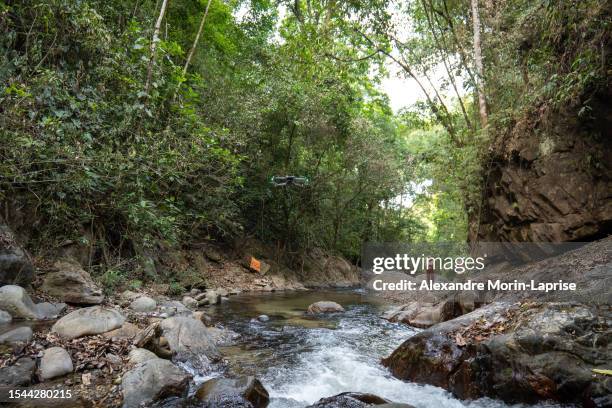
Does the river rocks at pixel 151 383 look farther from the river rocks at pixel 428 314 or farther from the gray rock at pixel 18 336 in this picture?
the river rocks at pixel 428 314

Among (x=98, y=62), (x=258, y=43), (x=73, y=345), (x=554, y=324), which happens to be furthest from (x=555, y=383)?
(x=258, y=43)

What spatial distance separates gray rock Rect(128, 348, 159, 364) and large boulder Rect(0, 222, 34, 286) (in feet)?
8.52

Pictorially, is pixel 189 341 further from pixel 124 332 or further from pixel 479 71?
pixel 479 71

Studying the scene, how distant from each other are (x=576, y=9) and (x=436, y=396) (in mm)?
5633

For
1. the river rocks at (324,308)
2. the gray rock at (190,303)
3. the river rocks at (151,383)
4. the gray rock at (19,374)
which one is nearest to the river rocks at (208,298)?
the gray rock at (190,303)

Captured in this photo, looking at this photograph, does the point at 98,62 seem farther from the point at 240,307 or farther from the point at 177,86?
the point at 240,307


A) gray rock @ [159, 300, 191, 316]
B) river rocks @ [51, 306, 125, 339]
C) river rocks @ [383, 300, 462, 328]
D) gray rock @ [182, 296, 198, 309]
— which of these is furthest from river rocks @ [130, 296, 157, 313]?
river rocks @ [383, 300, 462, 328]

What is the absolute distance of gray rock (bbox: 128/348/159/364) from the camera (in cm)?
429

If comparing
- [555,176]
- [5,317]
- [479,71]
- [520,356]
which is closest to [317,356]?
[520,356]

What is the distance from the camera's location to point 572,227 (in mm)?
7121

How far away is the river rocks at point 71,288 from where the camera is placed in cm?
631

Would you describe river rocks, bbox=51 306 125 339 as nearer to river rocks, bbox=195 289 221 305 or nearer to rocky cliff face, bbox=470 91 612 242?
river rocks, bbox=195 289 221 305

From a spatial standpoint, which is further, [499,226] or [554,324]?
[499,226]

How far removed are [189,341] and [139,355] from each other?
0.86 m
